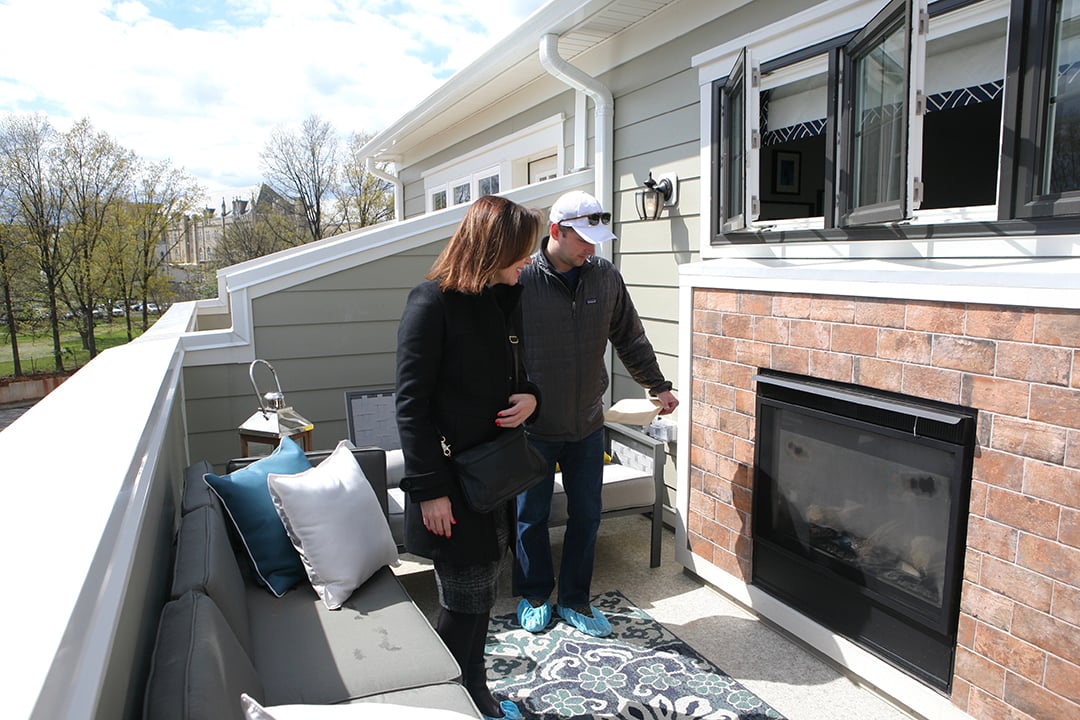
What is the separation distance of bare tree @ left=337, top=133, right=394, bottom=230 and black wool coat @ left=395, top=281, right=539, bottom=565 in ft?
57.3

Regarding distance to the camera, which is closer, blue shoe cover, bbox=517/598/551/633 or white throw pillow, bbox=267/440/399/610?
white throw pillow, bbox=267/440/399/610

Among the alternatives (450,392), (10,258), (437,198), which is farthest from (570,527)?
(10,258)

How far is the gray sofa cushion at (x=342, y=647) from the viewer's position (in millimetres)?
1794

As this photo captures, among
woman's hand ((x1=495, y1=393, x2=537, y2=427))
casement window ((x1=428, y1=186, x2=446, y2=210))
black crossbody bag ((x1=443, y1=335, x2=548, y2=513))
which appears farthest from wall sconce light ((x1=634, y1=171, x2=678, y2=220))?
Answer: casement window ((x1=428, y1=186, x2=446, y2=210))

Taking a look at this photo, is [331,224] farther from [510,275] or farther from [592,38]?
[510,275]

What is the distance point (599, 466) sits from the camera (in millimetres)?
2928

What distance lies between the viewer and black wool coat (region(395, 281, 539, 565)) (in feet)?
6.07

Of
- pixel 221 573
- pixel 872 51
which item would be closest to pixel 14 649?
pixel 221 573

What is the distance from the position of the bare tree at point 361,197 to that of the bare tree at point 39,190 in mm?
6868

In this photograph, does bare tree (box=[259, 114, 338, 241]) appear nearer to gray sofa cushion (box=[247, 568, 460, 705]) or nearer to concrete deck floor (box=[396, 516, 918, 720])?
concrete deck floor (box=[396, 516, 918, 720])

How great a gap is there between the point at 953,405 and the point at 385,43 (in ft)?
78.1

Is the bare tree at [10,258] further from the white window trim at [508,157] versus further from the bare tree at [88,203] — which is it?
the white window trim at [508,157]

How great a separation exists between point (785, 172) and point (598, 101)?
1.25 m

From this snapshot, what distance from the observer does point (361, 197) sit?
19359mm
